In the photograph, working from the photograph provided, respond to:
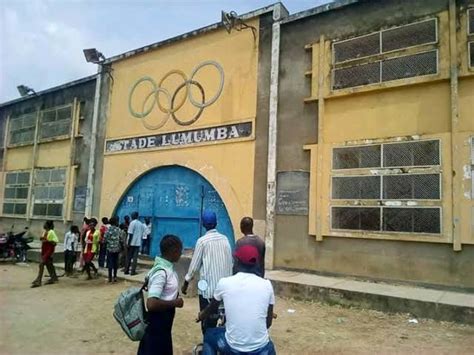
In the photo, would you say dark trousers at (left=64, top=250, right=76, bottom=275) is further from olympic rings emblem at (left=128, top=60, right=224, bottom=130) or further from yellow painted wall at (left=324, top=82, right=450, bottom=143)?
yellow painted wall at (left=324, top=82, right=450, bottom=143)

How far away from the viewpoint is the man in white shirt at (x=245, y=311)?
2.93 metres

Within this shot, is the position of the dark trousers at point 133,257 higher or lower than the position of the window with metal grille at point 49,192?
lower

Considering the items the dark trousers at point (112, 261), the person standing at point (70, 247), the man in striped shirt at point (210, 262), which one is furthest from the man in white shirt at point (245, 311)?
the person standing at point (70, 247)

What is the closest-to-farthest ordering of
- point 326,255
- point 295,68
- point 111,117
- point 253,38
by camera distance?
point 326,255 < point 295,68 < point 253,38 < point 111,117

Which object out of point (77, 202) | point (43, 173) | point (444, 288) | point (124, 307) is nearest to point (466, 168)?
point (444, 288)

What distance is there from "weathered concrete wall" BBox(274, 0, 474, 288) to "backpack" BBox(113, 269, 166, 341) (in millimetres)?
6045

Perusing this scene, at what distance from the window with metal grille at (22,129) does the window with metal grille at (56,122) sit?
632 mm

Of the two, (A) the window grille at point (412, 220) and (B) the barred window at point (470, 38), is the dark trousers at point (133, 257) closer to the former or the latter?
(A) the window grille at point (412, 220)

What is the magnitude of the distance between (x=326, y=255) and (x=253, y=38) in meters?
5.64

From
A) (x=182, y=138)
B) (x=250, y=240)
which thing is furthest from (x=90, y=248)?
(x=250, y=240)

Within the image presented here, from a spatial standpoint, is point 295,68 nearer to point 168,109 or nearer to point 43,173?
point 168,109

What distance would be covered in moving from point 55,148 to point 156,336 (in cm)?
1377

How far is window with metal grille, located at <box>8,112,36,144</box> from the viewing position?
16.6m

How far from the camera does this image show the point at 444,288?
24.7 feet
